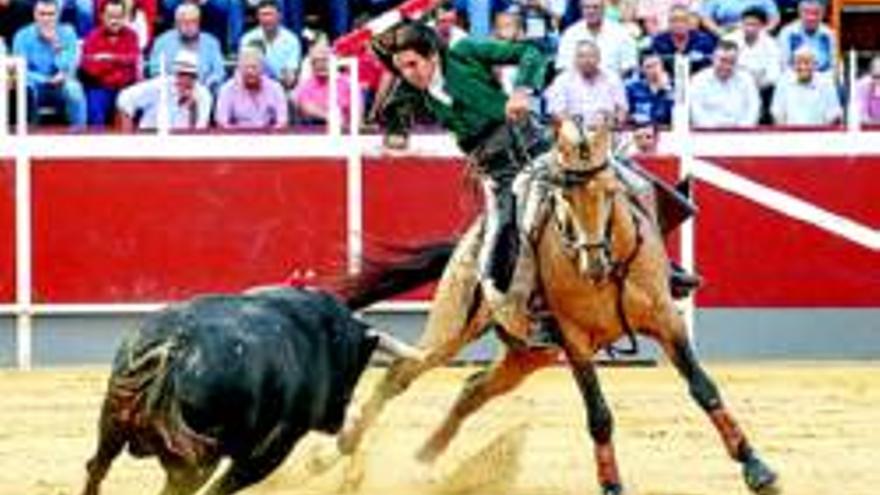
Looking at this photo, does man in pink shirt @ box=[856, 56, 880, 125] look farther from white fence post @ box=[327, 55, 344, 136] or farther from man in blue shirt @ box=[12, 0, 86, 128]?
man in blue shirt @ box=[12, 0, 86, 128]

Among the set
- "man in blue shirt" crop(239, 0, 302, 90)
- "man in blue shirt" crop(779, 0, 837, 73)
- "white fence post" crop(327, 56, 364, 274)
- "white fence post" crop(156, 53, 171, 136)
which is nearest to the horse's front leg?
"white fence post" crop(327, 56, 364, 274)

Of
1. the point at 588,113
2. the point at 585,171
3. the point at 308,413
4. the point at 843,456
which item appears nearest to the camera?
the point at 308,413

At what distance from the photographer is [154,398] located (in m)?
9.35

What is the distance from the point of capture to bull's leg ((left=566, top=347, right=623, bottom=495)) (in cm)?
1137

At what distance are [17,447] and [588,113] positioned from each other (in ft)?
16.1

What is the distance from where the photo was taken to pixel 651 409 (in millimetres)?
15383

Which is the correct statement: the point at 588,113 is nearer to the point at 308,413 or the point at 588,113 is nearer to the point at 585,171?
the point at 585,171

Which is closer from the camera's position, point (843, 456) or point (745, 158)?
point (843, 456)

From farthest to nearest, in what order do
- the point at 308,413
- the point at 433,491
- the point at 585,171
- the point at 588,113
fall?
the point at 588,113 → the point at 433,491 → the point at 585,171 → the point at 308,413

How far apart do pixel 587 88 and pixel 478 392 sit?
217 inches

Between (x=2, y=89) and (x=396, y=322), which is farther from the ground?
(x=2, y=89)

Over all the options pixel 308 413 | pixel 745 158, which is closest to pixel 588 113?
pixel 745 158

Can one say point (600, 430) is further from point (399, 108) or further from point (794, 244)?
point (794, 244)

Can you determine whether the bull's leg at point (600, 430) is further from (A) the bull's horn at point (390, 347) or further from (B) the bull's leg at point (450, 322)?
(B) the bull's leg at point (450, 322)
